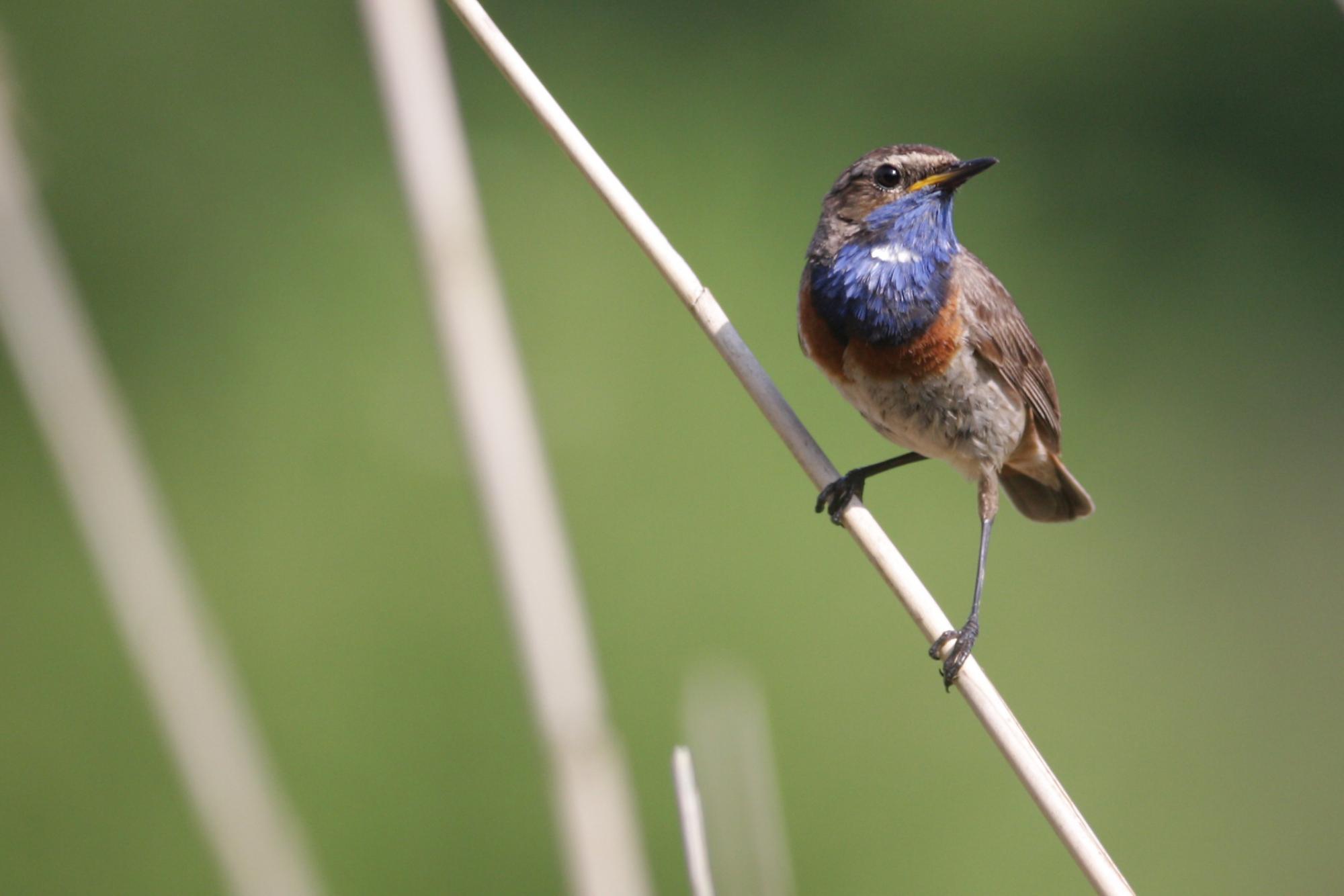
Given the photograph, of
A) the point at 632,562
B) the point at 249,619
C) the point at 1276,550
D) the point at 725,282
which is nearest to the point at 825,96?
the point at 725,282

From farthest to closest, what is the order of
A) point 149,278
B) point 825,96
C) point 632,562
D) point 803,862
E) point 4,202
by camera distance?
1. point 825,96
2. point 149,278
3. point 632,562
4. point 803,862
5. point 4,202

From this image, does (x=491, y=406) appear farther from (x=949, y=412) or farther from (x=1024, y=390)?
(x=1024, y=390)

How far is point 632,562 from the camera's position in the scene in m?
4.81

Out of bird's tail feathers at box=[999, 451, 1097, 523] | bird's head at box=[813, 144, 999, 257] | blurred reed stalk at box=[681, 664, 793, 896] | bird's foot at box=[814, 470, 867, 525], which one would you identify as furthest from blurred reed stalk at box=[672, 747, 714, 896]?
bird's tail feathers at box=[999, 451, 1097, 523]

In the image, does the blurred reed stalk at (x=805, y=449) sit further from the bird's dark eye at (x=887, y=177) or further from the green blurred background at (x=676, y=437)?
the green blurred background at (x=676, y=437)

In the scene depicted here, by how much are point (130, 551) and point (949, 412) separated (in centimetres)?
148

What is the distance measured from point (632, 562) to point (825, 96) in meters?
2.47

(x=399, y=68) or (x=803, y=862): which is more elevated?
(x=399, y=68)

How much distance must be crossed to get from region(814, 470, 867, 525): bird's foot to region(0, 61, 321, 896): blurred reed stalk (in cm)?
110

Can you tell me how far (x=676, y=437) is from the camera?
5.11 metres

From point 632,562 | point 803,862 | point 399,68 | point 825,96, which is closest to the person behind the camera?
point 399,68

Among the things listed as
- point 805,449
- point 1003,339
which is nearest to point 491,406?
point 805,449

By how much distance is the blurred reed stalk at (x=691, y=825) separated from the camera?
61.1 inches

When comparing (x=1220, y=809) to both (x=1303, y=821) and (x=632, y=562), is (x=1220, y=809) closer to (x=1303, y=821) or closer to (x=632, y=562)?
(x=1303, y=821)
